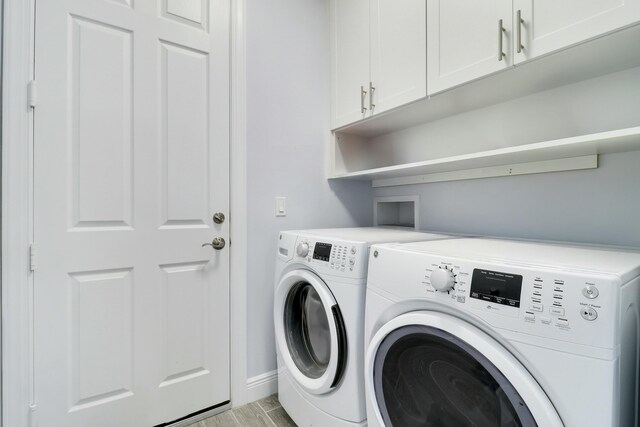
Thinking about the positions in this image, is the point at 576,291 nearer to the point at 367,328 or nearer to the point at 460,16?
the point at 367,328

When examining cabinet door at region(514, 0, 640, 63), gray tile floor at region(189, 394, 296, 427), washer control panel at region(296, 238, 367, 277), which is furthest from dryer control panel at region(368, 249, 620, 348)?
gray tile floor at region(189, 394, 296, 427)

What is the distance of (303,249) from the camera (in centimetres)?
134

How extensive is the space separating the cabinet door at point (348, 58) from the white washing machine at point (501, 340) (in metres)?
1.11

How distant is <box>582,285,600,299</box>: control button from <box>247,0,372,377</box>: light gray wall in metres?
1.39

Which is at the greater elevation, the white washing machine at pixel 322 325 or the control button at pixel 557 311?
the control button at pixel 557 311

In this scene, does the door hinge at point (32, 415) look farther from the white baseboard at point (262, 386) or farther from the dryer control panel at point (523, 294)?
the dryer control panel at point (523, 294)

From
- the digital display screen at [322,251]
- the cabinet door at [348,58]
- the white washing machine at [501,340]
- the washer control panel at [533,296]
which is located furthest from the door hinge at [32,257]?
the cabinet door at [348,58]

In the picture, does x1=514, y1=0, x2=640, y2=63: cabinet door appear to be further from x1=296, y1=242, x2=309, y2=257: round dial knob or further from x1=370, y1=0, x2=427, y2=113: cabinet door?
x1=296, y1=242, x2=309, y2=257: round dial knob

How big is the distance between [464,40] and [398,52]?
1.12 feet

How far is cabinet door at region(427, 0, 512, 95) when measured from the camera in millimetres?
1097

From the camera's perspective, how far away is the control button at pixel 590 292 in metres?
0.55

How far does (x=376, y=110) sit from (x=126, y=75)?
1.19m

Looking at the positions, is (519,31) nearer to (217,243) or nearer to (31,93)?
(217,243)

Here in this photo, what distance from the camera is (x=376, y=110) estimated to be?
1602 mm
